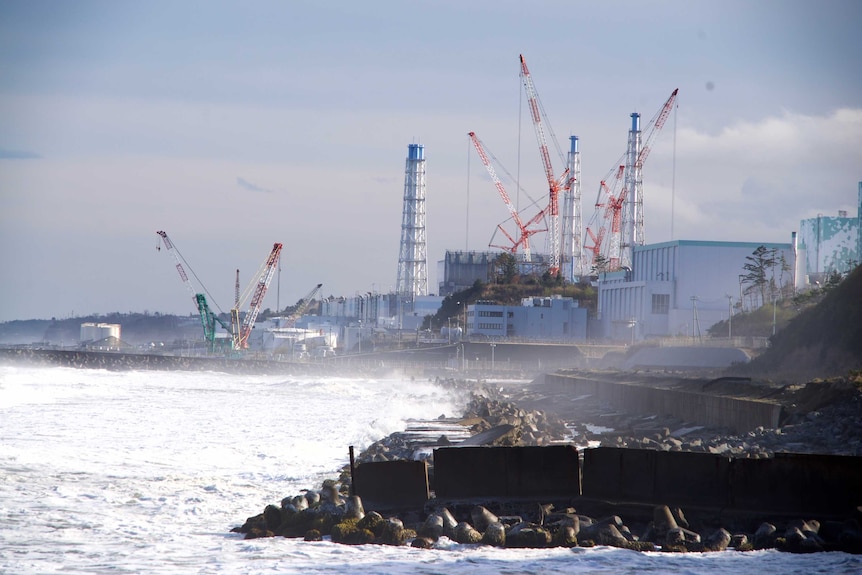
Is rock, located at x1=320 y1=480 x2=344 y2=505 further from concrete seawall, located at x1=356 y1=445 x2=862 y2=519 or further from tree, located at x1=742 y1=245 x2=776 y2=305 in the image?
tree, located at x1=742 y1=245 x2=776 y2=305

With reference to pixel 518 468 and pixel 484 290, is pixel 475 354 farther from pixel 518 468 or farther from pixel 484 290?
pixel 518 468

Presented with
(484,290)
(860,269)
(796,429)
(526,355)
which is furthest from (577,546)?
(484,290)

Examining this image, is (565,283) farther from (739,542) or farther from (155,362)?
(739,542)

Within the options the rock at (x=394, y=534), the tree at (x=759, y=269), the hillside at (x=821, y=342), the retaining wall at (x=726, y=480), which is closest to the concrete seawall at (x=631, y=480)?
the retaining wall at (x=726, y=480)

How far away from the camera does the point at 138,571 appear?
27.9 feet

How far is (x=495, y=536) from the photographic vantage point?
30.9ft

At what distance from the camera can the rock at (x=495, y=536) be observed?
9.38 meters

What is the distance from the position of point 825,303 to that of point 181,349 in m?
99.2

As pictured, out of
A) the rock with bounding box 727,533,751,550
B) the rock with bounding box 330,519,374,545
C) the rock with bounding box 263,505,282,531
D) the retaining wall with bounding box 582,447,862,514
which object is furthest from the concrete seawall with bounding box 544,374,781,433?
the rock with bounding box 263,505,282,531

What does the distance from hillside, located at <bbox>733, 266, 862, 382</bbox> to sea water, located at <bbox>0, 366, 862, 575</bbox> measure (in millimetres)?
15463

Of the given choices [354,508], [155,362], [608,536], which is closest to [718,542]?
[608,536]

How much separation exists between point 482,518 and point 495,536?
15.4 inches

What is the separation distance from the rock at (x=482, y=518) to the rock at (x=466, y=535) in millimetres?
212

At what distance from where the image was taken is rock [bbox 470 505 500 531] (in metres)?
9.72
